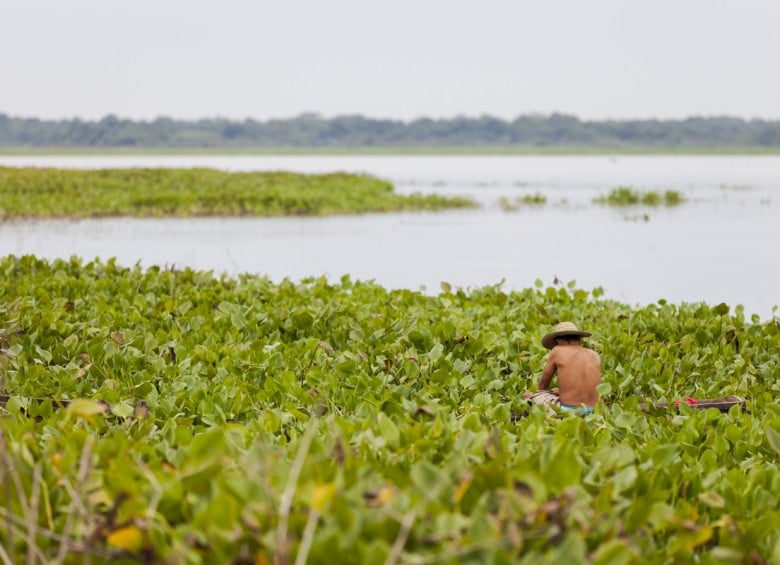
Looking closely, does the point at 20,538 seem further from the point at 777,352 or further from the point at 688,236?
the point at 688,236

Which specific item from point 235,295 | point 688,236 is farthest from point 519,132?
point 235,295

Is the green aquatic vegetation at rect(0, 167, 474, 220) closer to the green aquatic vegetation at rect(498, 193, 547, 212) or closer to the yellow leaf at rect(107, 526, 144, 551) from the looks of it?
the green aquatic vegetation at rect(498, 193, 547, 212)

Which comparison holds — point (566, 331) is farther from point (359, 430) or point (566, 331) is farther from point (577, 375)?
point (359, 430)

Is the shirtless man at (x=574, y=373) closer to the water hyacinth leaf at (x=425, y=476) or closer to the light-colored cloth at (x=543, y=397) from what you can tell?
the light-colored cloth at (x=543, y=397)

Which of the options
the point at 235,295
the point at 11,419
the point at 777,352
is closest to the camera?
the point at 11,419

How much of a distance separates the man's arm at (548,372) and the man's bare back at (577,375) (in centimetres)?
6

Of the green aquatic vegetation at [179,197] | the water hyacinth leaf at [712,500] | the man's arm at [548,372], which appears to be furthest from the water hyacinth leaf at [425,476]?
the green aquatic vegetation at [179,197]

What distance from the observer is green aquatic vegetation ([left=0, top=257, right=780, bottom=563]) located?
2.15 metres

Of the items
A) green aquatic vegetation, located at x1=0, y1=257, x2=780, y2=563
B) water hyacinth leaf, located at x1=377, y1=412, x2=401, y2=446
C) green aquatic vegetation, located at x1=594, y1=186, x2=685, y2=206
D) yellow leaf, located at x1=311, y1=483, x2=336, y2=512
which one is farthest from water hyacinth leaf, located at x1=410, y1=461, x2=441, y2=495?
green aquatic vegetation, located at x1=594, y1=186, x2=685, y2=206

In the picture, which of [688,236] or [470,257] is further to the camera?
[688,236]

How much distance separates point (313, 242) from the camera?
22.9 m

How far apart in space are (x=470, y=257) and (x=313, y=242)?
4605mm

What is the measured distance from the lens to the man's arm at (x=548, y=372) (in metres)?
6.71

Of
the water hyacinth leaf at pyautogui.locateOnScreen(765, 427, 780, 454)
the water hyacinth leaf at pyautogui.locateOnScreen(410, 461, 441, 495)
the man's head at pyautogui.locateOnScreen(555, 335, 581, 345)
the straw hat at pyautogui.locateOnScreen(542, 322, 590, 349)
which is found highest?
the water hyacinth leaf at pyautogui.locateOnScreen(410, 461, 441, 495)
